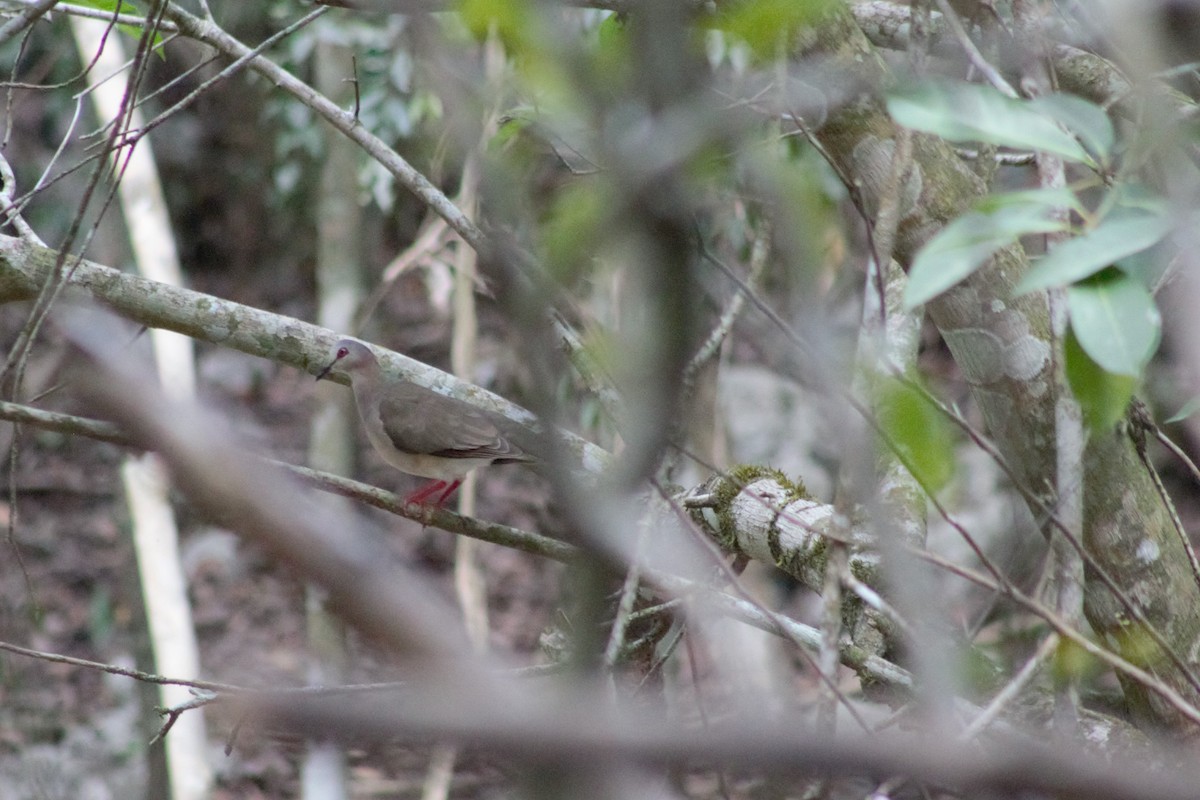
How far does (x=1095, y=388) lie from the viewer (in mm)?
1814

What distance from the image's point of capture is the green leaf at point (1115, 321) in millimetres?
1581

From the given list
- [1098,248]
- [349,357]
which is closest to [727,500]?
[349,357]

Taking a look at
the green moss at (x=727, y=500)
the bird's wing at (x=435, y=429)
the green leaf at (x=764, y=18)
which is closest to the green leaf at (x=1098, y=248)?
the green leaf at (x=764, y=18)

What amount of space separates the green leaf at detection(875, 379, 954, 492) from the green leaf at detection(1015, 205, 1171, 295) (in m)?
0.20

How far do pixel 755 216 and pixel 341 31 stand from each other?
11.0ft

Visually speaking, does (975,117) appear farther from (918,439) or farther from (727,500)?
(727,500)

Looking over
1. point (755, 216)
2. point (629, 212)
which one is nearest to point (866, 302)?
point (629, 212)

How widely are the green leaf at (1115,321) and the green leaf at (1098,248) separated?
3 centimetres

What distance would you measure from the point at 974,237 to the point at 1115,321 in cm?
22

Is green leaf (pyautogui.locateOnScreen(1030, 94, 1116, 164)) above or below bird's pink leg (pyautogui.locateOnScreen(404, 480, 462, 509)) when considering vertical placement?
above

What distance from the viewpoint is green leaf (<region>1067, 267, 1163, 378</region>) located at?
1.58m

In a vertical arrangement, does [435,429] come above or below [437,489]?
above

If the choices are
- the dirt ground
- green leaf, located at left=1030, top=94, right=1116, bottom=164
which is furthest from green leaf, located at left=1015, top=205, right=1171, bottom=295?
the dirt ground

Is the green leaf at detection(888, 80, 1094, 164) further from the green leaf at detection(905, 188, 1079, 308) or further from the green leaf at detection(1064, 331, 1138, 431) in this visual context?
the green leaf at detection(1064, 331, 1138, 431)
